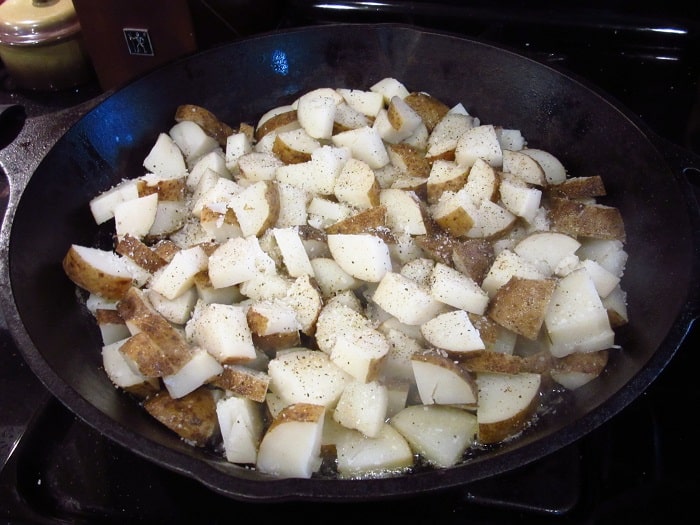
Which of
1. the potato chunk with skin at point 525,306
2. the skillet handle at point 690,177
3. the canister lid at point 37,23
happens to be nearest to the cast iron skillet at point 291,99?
the skillet handle at point 690,177

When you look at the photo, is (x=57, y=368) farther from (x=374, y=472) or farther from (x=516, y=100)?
(x=516, y=100)

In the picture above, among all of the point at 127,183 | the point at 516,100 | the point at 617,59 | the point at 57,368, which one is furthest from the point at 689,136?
the point at 57,368

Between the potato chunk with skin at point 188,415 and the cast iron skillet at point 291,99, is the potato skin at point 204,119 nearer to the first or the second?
the cast iron skillet at point 291,99

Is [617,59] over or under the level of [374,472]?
over

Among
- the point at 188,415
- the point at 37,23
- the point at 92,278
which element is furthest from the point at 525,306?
the point at 37,23

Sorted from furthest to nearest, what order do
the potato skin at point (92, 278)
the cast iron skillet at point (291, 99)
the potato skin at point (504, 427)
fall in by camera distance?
the potato skin at point (92, 278) < the potato skin at point (504, 427) < the cast iron skillet at point (291, 99)

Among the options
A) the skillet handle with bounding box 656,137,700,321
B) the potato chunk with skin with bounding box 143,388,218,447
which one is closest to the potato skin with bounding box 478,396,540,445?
the skillet handle with bounding box 656,137,700,321
